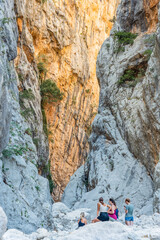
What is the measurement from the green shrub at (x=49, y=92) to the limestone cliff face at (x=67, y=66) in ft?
4.29

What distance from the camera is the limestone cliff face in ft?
96.0

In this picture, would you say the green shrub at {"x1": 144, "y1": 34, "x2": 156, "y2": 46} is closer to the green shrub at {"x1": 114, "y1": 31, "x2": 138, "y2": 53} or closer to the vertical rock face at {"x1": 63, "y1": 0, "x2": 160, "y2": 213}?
the vertical rock face at {"x1": 63, "y1": 0, "x2": 160, "y2": 213}

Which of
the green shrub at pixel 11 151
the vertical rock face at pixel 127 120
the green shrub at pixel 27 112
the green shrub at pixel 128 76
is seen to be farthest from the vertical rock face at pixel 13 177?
the green shrub at pixel 128 76

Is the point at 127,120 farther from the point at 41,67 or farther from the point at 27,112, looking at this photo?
the point at 41,67

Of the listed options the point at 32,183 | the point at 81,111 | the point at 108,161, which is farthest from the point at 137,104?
the point at 81,111

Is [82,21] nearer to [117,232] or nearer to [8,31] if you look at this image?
[8,31]

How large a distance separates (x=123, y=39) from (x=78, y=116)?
15237 mm

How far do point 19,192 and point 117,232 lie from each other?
6254mm

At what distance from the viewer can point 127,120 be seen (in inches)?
664

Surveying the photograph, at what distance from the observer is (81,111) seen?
34.6 metres

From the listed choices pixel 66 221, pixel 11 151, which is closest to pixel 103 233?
pixel 11 151

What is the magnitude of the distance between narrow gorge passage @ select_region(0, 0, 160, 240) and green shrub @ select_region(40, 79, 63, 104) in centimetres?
12

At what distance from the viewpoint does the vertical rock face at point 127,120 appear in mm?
13758

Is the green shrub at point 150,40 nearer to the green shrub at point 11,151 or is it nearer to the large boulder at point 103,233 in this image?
the green shrub at point 11,151
